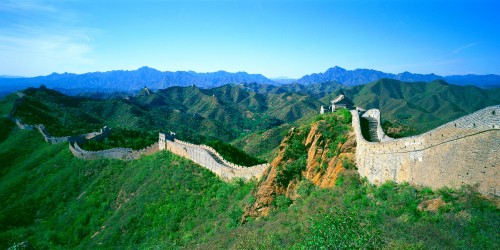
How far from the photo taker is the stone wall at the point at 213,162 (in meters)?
31.2

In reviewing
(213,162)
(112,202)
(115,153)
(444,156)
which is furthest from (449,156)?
(115,153)

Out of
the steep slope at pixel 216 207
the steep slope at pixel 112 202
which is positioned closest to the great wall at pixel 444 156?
the steep slope at pixel 216 207

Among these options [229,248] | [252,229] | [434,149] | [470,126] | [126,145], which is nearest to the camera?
[470,126]

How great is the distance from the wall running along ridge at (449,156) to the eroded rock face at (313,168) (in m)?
2.70

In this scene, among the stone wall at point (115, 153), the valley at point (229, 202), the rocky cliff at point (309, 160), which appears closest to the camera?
the valley at point (229, 202)

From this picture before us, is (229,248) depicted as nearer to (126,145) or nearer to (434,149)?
(434,149)

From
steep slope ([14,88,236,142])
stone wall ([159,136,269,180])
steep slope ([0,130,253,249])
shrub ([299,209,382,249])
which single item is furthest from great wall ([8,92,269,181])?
steep slope ([14,88,236,142])

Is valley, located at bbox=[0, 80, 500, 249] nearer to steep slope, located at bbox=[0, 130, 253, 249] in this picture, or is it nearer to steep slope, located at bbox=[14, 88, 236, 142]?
steep slope, located at bbox=[0, 130, 253, 249]

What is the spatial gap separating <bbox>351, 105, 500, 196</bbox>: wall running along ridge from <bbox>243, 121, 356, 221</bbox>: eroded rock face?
2701 millimetres

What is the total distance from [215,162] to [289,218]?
1532cm

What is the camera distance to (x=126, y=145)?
56.8 metres

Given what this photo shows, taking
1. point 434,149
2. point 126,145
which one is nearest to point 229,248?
point 434,149

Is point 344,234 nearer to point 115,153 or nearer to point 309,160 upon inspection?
point 309,160

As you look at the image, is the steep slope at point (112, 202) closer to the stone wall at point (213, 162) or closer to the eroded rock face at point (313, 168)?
the stone wall at point (213, 162)
